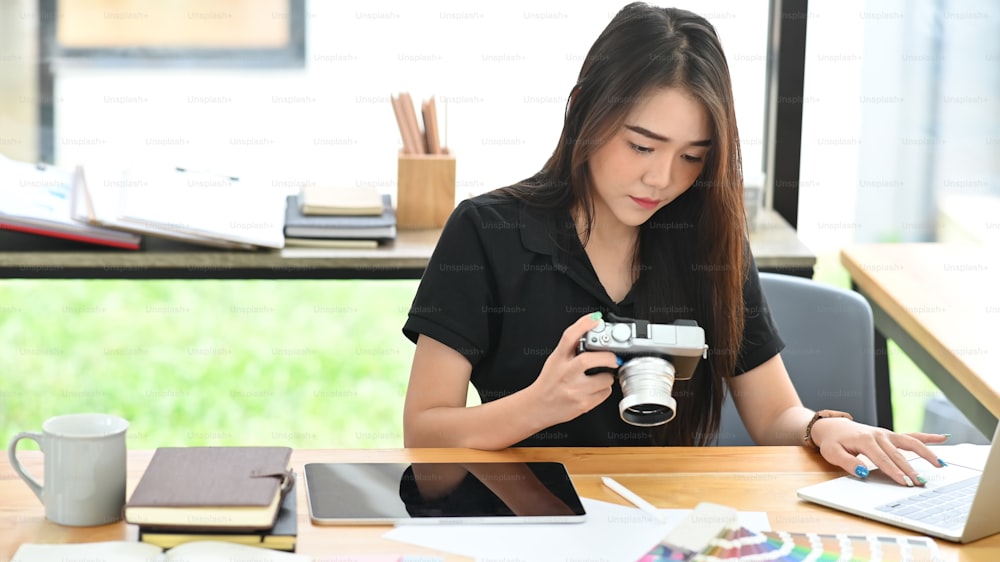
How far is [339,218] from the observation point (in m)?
2.50

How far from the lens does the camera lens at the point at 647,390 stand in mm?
1272

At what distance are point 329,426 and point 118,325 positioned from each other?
0.75m

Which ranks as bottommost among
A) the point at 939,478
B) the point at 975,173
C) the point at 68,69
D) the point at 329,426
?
the point at 329,426

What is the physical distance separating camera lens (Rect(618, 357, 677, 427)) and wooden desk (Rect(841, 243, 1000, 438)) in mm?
700

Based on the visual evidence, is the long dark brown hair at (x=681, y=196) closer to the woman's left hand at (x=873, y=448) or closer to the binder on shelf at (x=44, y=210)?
the woman's left hand at (x=873, y=448)

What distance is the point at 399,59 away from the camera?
9.29ft

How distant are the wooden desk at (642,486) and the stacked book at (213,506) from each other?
4 cm

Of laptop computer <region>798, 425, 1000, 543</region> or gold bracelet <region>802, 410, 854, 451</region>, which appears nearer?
laptop computer <region>798, 425, 1000, 543</region>

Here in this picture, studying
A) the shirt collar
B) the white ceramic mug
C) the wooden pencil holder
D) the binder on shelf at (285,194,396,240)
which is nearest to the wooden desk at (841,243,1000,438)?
the shirt collar

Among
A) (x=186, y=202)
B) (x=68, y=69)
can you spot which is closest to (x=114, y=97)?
(x=68, y=69)

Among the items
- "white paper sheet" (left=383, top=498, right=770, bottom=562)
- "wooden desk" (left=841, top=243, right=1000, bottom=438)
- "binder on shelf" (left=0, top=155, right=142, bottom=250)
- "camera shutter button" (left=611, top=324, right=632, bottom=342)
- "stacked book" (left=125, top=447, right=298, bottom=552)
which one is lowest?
"white paper sheet" (left=383, top=498, right=770, bottom=562)

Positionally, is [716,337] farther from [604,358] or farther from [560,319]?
[604,358]

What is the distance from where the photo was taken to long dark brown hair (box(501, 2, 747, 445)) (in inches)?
63.7

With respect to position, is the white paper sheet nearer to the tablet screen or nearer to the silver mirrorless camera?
the tablet screen
